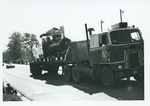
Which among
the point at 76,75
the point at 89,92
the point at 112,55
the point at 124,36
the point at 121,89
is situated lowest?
the point at 89,92

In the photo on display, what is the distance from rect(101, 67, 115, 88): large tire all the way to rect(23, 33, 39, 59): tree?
4141mm

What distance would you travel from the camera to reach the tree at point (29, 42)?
1220 cm

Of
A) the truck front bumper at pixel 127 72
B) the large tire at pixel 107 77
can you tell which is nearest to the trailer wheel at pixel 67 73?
the large tire at pixel 107 77

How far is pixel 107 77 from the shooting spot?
33.7 feet

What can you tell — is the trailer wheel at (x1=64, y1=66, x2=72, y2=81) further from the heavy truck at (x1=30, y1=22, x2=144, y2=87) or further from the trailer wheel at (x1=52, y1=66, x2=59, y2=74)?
the trailer wheel at (x1=52, y1=66, x2=59, y2=74)

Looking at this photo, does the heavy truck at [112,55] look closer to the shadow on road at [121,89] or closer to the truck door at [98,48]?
the truck door at [98,48]

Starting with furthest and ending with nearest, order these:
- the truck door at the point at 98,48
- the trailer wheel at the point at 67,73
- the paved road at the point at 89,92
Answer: the trailer wheel at the point at 67,73
the truck door at the point at 98,48
the paved road at the point at 89,92

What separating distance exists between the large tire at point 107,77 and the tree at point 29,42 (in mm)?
4141

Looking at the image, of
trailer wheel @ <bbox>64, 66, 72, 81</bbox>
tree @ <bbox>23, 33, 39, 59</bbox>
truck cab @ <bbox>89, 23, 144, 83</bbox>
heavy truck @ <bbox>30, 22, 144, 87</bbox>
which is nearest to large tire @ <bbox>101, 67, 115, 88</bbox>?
heavy truck @ <bbox>30, 22, 144, 87</bbox>

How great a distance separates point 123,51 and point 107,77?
1.31 meters

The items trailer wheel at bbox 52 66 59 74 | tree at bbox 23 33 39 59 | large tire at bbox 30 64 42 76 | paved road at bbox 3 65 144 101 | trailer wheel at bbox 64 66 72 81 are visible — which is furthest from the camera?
large tire at bbox 30 64 42 76

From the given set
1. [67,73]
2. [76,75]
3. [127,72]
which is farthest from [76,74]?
[127,72]

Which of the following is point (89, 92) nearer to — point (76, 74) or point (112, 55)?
point (112, 55)

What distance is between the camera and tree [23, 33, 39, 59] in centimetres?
1220
